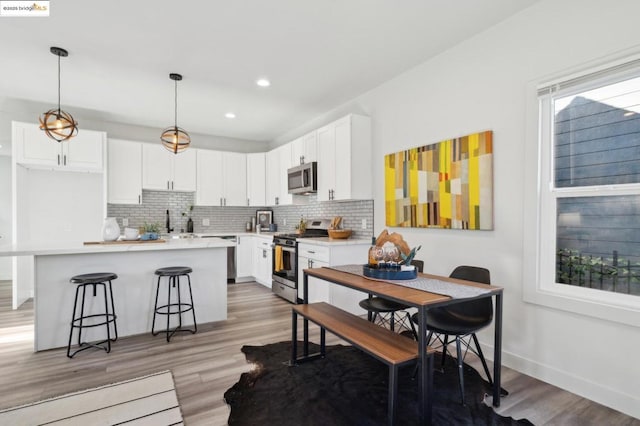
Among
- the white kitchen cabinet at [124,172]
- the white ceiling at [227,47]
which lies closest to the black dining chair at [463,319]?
the white ceiling at [227,47]

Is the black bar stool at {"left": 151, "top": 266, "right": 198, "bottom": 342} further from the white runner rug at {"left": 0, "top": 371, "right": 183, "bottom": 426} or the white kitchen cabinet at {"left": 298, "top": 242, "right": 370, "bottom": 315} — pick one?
the white kitchen cabinet at {"left": 298, "top": 242, "right": 370, "bottom": 315}

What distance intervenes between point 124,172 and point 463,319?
17.8 ft

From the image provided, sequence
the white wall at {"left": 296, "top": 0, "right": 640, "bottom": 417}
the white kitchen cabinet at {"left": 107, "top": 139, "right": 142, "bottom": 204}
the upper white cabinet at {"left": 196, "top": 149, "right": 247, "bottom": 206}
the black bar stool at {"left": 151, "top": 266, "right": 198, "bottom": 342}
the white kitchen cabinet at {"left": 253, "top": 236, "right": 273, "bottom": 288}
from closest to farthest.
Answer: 1. the white wall at {"left": 296, "top": 0, "right": 640, "bottom": 417}
2. the black bar stool at {"left": 151, "top": 266, "right": 198, "bottom": 342}
3. the white kitchen cabinet at {"left": 107, "top": 139, "right": 142, "bottom": 204}
4. the white kitchen cabinet at {"left": 253, "top": 236, "right": 273, "bottom": 288}
5. the upper white cabinet at {"left": 196, "top": 149, "right": 247, "bottom": 206}

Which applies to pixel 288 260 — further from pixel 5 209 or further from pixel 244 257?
pixel 5 209

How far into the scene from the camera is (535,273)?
2543mm

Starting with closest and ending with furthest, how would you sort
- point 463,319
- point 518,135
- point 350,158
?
point 463,319, point 518,135, point 350,158

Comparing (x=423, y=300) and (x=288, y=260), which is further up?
(x=423, y=300)

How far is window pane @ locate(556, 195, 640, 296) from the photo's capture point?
2.17 metres

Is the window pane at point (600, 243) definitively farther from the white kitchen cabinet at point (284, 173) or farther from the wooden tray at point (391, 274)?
the white kitchen cabinet at point (284, 173)

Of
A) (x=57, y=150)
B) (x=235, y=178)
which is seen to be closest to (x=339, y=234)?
(x=235, y=178)

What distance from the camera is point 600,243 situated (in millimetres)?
2334

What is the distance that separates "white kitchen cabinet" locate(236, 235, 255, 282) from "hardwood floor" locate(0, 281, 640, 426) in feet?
6.84

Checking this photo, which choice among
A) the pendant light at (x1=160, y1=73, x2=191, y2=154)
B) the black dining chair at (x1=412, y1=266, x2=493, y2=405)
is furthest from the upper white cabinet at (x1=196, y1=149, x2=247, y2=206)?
the black dining chair at (x1=412, y1=266, x2=493, y2=405)

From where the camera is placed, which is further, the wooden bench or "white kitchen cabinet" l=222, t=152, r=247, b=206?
"white kitchen cabinet" l=222, t=152, r=247, b=206
